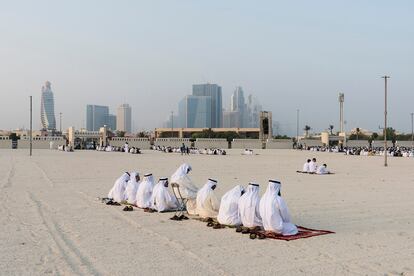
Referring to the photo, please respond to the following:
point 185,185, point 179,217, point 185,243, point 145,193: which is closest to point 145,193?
point 145,193

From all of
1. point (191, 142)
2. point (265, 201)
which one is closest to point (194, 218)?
point (265, 201)

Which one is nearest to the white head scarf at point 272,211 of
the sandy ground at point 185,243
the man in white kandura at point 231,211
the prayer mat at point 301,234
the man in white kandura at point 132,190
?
the prayer mat at point 301,234

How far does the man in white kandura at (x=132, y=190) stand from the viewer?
506 inches

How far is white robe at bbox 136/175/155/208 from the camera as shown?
1226 cm

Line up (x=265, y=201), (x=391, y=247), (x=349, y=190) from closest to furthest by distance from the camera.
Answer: (x=391, y=247)
(x=265, y=201)
(x=349, y=190)

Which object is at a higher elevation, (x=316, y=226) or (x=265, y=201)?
(x=265, y=201)

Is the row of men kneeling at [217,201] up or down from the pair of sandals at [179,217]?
up

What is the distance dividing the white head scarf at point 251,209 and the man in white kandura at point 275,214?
0.83ft

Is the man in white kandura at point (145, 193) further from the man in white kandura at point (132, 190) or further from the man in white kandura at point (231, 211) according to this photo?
the man in white kandura at point (231, 211)

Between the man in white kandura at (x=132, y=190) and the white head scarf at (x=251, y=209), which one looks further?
the man in white kandura at (x=132, y=190)

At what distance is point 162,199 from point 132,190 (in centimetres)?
140

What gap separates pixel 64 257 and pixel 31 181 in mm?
13086

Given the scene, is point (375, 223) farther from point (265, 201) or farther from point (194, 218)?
point (194, 218)

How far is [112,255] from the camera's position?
24.5 feet
